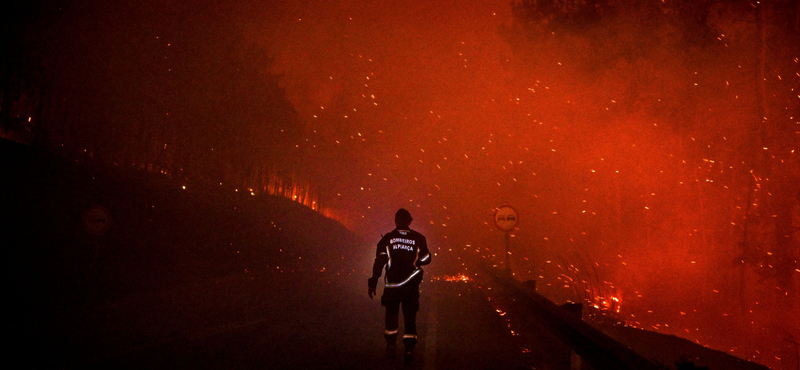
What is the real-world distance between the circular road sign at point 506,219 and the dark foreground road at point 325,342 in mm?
3652

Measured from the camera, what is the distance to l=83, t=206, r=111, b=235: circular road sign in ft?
39.1

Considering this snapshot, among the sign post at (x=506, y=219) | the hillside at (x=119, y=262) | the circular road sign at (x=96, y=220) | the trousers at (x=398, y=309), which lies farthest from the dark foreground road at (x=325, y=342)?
the circular road sign at (x=96, y=220)

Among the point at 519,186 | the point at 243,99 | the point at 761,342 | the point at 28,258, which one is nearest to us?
the point at 28,258

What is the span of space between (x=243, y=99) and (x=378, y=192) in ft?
158

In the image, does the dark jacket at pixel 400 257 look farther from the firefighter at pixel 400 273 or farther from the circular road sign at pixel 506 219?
the circular road sign at pixel 506 219

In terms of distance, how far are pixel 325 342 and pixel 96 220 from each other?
7359 millimetres

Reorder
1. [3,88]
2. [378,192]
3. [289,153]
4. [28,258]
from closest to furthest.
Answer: [28,258] < [3,88] < [289,153] < [378,192]

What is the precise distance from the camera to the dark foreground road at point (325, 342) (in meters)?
6.22

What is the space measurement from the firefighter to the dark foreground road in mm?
423

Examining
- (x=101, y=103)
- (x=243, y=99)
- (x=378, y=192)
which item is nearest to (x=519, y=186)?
(x=243, y=99)

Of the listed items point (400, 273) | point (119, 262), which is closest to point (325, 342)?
point (400, 273)

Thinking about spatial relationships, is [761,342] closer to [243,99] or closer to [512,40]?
[512,40]

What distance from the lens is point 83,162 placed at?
Answer: 29781 mm

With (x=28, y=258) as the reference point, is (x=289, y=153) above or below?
above
